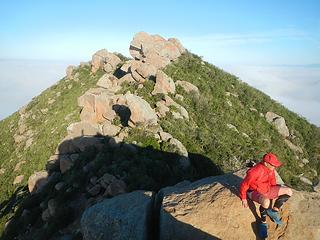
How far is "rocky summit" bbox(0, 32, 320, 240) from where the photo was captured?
39.0 feet

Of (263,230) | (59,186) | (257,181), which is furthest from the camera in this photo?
(59,186)

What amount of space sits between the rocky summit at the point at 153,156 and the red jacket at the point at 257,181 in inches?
24.4

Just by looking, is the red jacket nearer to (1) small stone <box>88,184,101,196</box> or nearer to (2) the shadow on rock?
(2) the shadow on rock

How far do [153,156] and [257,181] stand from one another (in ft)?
39.4

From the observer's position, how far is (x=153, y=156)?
23.1 m

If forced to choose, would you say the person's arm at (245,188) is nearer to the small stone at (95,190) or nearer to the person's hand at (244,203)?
the person's hand at (244,203)

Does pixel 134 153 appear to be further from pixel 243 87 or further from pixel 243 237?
pixel 243 87

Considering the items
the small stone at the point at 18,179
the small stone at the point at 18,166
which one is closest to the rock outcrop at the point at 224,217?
the small stone at the point at 18,179

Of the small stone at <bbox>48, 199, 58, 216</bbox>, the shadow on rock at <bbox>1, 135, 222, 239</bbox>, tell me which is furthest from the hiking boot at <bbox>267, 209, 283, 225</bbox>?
the small stone at <bbox>48, 199, 58, 216</bbox>

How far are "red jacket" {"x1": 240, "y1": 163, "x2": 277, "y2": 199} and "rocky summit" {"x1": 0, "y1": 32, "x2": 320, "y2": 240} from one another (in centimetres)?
62

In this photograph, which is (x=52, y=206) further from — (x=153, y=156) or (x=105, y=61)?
(x=105, y=61)

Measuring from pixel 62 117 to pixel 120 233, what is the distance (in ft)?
99.2

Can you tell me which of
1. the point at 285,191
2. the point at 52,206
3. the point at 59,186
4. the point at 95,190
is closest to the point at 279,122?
the point at 59,186

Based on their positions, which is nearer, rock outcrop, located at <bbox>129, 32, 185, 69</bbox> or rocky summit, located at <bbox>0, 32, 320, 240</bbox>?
rocky summit, located at <bbox>0, 32, 320, 240</bbox>
